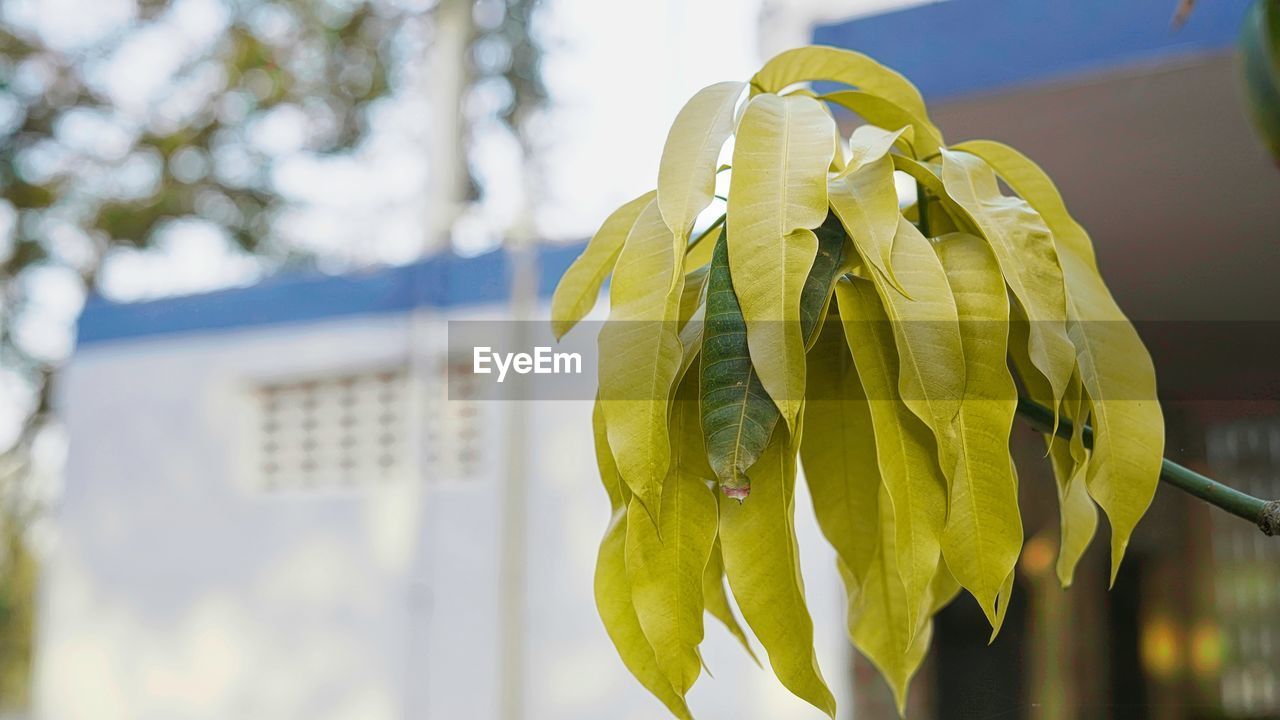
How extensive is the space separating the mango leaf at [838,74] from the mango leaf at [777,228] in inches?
3.3

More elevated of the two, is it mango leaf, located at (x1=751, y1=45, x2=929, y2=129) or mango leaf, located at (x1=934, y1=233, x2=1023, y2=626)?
mango leaf, located at (x1=751, y1=45, x2=929, y2=129)

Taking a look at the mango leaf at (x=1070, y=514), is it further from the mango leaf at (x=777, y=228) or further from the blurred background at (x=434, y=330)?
the blurred background at (x=434, y=330)

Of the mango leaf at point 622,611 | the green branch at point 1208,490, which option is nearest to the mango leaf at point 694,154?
the mango leaf at point 622,611

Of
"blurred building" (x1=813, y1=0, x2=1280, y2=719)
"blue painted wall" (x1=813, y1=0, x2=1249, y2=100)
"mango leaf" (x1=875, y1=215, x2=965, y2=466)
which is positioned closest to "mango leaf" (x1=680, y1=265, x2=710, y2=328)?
"mango leaf" (x1=875, y1=215, x2=965, y2=466)

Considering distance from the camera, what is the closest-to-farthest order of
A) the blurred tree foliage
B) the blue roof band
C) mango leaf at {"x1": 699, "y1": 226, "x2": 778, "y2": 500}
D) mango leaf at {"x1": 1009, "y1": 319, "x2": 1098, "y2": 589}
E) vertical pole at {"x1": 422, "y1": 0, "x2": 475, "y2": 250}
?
mango leaf at {"x1": 699, "y1": 226, "x2": 778, "y2": 500} < mango leaf at {"x1": 1009, "y1": 319, "x2": 1098, "y2": 589} < the blue roof band < vertical pole at {"x1": 422, "y1": 0, "x2": 475, "y2": 250} < the blurred tree foliage

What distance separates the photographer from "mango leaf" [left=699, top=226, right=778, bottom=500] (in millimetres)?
470

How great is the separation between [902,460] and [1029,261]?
13 cm

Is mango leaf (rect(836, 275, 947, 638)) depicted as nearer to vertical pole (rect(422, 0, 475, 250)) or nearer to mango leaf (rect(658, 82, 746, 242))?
mango leaf (rect(658, 82, 746, 242))

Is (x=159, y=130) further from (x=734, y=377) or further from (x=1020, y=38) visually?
(x=734, y=377)

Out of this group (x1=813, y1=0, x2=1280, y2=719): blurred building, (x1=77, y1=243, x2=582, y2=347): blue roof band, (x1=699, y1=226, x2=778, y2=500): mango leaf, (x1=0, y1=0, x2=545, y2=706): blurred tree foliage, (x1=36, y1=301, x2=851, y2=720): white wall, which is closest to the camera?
(x1=699, y1=226, x2=778, y2=500): mango leaf

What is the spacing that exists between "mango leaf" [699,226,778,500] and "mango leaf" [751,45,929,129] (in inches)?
6.3

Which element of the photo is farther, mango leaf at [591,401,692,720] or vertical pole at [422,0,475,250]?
vertical pole at [422,0,475,250]

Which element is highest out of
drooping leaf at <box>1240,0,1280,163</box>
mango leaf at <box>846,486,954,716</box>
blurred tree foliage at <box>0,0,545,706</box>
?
blurred tree foliage at <box>0,0,545,706</box>

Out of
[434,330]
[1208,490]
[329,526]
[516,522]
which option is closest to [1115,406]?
[1208,490]
